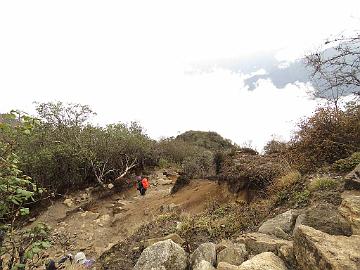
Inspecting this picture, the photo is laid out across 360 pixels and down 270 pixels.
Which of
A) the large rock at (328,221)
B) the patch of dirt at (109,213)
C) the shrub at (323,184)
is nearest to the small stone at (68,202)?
the patch of dirt at (109,213)

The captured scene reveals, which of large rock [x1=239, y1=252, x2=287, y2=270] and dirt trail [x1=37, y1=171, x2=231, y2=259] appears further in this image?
dirt trail [x1=37, y1=171, x2=231, y2=259]

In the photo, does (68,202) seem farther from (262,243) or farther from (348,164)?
(262,243)

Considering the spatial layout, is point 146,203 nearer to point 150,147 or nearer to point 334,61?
point 150,147

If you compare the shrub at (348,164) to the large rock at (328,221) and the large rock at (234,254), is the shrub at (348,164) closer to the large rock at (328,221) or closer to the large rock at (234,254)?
the large rock at (328,221)

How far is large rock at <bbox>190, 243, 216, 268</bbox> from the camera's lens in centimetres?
711

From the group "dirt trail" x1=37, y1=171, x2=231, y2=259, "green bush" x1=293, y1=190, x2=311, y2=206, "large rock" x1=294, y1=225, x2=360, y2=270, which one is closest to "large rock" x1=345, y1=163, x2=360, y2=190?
"green bush" x1=293, y1=190, x2=311, y2=206

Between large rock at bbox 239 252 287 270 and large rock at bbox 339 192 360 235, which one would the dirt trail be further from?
large rock at bbox 239 252 287 270

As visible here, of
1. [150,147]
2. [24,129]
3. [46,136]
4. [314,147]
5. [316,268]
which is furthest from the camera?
[150,147]

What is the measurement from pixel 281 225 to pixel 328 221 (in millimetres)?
1591

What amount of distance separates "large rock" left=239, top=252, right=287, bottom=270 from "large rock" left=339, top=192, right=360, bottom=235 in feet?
4.90

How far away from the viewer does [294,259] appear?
571 centimetres

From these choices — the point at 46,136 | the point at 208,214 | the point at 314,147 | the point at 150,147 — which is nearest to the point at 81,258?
the point at 208,214

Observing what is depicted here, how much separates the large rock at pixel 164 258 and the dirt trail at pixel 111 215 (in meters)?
6.62

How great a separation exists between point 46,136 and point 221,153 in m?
11.1
